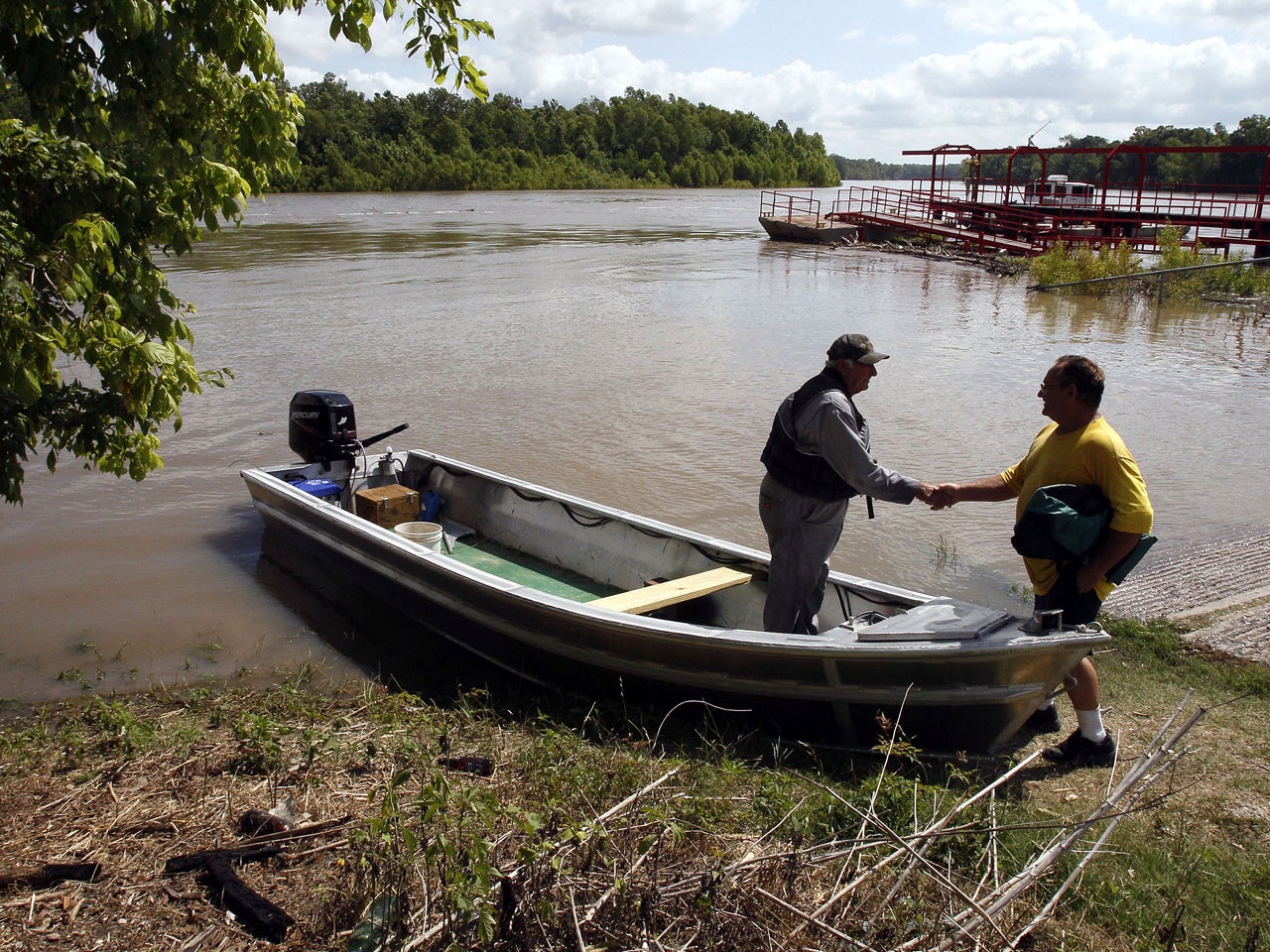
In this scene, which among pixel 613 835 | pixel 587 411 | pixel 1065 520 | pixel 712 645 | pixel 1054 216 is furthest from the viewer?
pixel 1054 216

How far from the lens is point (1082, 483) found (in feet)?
14.0

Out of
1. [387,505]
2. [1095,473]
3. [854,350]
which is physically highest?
[854,350]

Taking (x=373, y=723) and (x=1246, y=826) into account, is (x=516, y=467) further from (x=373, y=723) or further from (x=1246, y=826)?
(x=1246, y=826)

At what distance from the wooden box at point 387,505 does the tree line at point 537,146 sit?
253 feet

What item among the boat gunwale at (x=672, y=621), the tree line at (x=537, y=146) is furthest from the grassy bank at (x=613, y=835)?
the tree line at (x=537, y=146)

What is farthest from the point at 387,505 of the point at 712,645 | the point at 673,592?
the point at 712,645

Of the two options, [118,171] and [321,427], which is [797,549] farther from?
[321,427]

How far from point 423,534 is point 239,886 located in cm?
417

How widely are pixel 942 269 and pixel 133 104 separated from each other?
31.9 metres

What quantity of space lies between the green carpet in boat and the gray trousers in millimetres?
2043

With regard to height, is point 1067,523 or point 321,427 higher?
point 1067,523

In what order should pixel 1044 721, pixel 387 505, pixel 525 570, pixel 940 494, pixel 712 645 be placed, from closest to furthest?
pixel 940 494
pixel 712 645
pixel 1044 721
pixel 525 570
pixel 387 505

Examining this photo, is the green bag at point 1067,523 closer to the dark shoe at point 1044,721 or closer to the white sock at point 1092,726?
the white sock at point 1092,726

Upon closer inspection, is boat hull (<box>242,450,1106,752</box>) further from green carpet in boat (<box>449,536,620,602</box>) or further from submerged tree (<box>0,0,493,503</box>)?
submerged tree (<box>0,0,493,503</box>)
